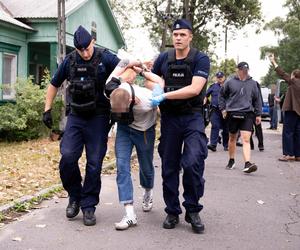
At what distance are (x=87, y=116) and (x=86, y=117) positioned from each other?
19 millimetres

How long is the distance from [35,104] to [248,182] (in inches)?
339

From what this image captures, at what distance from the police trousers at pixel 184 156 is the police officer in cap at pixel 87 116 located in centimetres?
66

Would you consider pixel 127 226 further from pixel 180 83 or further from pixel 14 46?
pixel 14 46

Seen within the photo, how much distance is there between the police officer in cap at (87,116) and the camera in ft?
17.9

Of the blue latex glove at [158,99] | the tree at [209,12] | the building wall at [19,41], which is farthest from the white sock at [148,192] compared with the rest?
the tree at [209,12]

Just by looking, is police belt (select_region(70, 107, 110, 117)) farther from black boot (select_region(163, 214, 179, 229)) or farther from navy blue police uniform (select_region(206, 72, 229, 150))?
navy blue police uniform (select_region(206, 72, 229, 150))

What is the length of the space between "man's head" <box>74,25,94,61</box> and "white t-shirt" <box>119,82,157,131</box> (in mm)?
528

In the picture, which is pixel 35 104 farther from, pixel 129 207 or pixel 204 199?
pixel 129 207

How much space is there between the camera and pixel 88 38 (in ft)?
17.9

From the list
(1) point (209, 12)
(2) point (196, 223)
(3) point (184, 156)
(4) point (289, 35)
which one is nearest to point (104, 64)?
(3) point (184, 156)

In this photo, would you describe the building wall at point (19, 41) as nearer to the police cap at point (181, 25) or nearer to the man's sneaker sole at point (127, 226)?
the police cap at point (181, 25)

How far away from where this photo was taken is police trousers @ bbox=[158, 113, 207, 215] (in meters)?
5.25

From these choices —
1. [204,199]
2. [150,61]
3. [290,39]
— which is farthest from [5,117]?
[290,39]

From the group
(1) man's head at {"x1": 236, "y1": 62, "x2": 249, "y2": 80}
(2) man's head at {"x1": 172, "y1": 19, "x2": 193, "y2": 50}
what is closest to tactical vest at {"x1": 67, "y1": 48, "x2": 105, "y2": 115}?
(2) man's head at {"x1": 172, "y1": 19, "x2": 193, "y2": 50}
